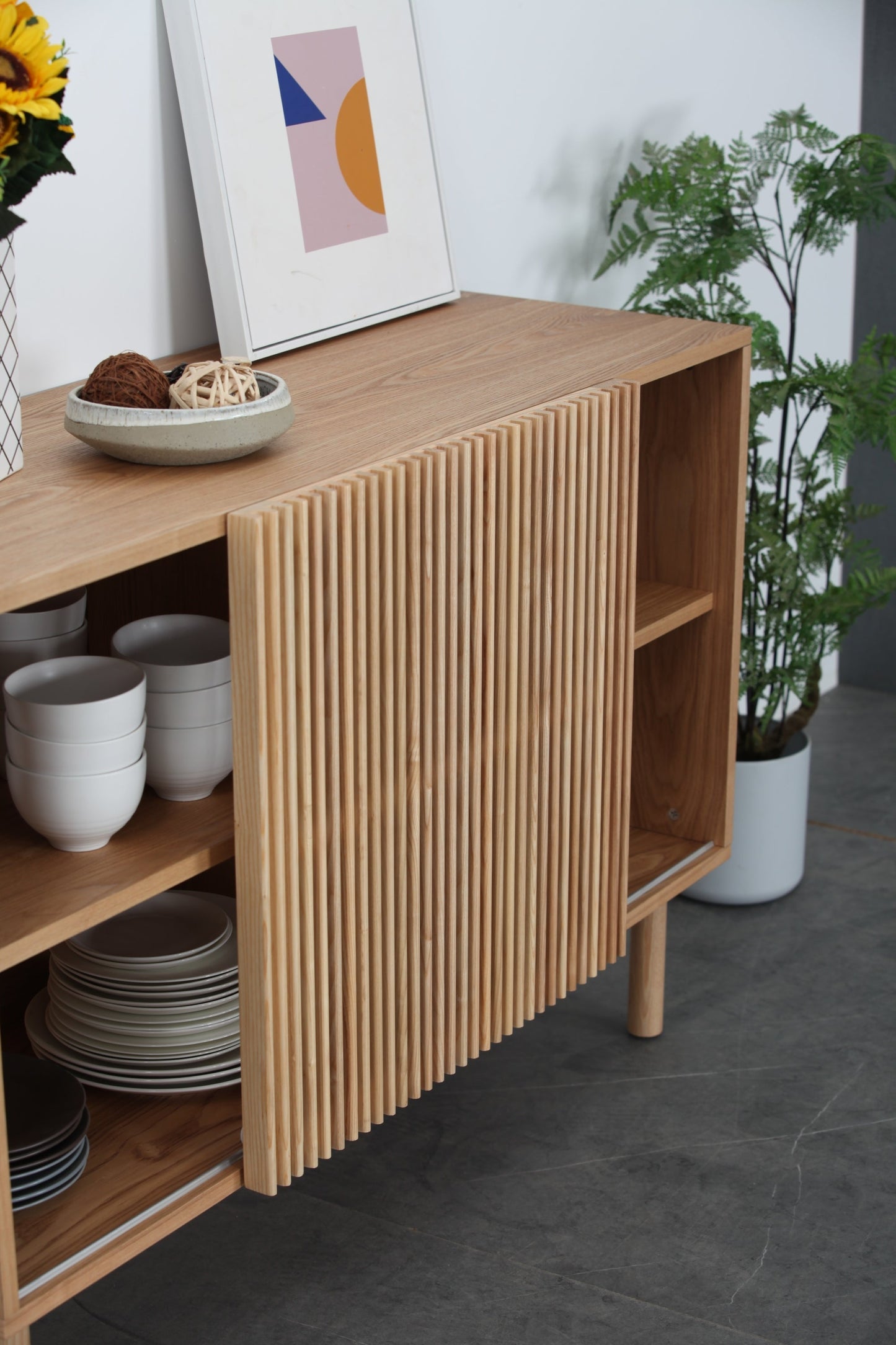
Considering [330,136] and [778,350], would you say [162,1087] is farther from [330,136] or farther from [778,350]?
[778,350]

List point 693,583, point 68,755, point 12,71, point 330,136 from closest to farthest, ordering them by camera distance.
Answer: point 12,71 < point 68,755 < point 330,136 < point 693,583

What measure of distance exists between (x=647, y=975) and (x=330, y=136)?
1.44m

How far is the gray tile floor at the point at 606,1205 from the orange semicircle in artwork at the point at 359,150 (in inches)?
55.5

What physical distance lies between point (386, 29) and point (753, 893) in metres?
1.78

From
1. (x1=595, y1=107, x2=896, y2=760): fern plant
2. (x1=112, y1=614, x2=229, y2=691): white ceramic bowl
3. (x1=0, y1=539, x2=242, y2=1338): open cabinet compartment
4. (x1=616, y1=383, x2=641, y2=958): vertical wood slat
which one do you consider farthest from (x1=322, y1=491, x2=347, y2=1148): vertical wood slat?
(x1=595, y1=107, x2=896, y2=760): fern plant

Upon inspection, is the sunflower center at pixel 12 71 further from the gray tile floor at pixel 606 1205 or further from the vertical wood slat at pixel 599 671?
the gray tile floor at pixel 606 1205

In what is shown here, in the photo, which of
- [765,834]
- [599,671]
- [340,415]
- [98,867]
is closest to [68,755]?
[98,867]

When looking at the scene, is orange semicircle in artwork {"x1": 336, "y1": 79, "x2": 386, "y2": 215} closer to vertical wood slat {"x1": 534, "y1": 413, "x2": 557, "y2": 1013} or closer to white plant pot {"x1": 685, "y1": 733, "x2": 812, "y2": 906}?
vertical wood slat {"x1": 534, "y1": 413, "x2": 557, "y2": 1013}

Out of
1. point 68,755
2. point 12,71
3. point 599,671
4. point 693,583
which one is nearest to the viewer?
point 12,71

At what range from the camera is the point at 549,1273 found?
2.19 meters

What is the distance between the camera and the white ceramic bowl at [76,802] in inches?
63.4

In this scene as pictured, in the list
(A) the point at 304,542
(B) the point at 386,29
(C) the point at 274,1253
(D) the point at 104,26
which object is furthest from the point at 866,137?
(C) the point at 274,1253

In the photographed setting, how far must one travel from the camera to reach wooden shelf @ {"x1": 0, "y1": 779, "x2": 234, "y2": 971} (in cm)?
152

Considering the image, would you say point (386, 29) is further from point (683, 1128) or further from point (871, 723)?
point (871, 723)
